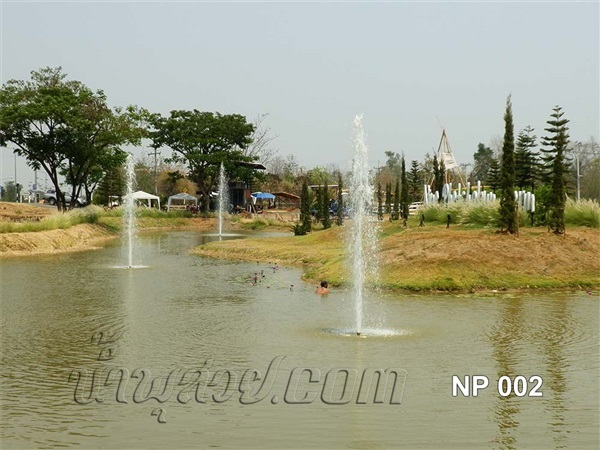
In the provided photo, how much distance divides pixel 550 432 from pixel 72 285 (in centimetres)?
1968

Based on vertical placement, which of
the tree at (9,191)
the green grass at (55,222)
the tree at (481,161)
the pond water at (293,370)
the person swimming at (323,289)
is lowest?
the pond water at (293,370)

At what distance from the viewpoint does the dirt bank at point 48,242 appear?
132ft

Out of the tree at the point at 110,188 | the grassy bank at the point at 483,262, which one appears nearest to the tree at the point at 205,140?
the tree at the point at 110,188

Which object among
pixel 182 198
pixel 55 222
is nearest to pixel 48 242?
pixel 55 222

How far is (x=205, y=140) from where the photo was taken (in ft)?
266

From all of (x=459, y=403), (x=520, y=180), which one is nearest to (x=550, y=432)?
(x=459, y=403)

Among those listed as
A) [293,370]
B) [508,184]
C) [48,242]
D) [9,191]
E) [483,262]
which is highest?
[9,191]

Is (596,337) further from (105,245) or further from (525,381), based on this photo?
(105,245)

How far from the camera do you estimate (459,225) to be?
3559cm

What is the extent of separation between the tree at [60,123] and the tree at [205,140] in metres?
14.1

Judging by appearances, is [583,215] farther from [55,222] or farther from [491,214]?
[55,222]

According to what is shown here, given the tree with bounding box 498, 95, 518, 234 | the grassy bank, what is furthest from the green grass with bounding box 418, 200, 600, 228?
the tree with bounding box 498, 95, 518, 234

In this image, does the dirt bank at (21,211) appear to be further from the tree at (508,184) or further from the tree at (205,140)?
the tree at (508,184)

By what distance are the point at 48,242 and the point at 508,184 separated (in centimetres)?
2715
